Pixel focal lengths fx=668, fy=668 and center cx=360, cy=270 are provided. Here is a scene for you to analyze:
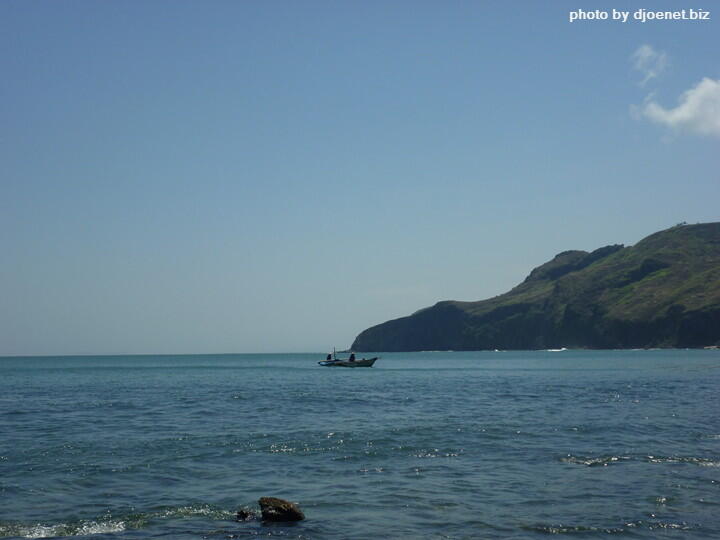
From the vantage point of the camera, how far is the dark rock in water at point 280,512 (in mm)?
18125

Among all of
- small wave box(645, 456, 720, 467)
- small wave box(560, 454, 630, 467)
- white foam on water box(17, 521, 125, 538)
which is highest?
small wave box(645, 456, 720, 467)

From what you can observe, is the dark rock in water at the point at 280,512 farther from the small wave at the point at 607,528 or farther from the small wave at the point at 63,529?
the small wave at the point at 607,528

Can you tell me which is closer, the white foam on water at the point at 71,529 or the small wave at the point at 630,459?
the white foam on water at the point at 71,529

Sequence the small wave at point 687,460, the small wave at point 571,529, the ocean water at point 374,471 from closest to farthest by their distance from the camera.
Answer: the small wave at point 571,529 < the ocean water at point 374,471 < the small wave at point 687,460

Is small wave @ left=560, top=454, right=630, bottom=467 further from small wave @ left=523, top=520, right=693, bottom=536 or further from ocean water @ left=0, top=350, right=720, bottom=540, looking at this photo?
small wave @ left=523, top=520, right=693, bottom=536

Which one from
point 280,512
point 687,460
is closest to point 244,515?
point 280,512

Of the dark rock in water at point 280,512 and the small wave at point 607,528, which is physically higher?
the dark rock in water at point 280,512

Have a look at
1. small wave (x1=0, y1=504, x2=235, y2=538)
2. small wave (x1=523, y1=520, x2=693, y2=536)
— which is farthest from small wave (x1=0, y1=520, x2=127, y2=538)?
small wave (x1=523, y1=520, x2=693, y2=536)

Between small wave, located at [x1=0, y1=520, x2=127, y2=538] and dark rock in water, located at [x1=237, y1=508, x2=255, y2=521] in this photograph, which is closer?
small wave, located at [x1=0, y1=520, x2=127, y2=538]

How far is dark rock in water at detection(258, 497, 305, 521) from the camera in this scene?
1812 centimetres

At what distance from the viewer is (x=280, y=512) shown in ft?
59.6

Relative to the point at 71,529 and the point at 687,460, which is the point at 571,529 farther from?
the point at 71,529

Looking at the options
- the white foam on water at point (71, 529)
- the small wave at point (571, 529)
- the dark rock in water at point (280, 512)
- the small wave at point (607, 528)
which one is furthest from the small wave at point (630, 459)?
the white foam on water at point (71, 529)

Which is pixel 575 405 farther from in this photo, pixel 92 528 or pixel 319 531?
pixel 92 528
